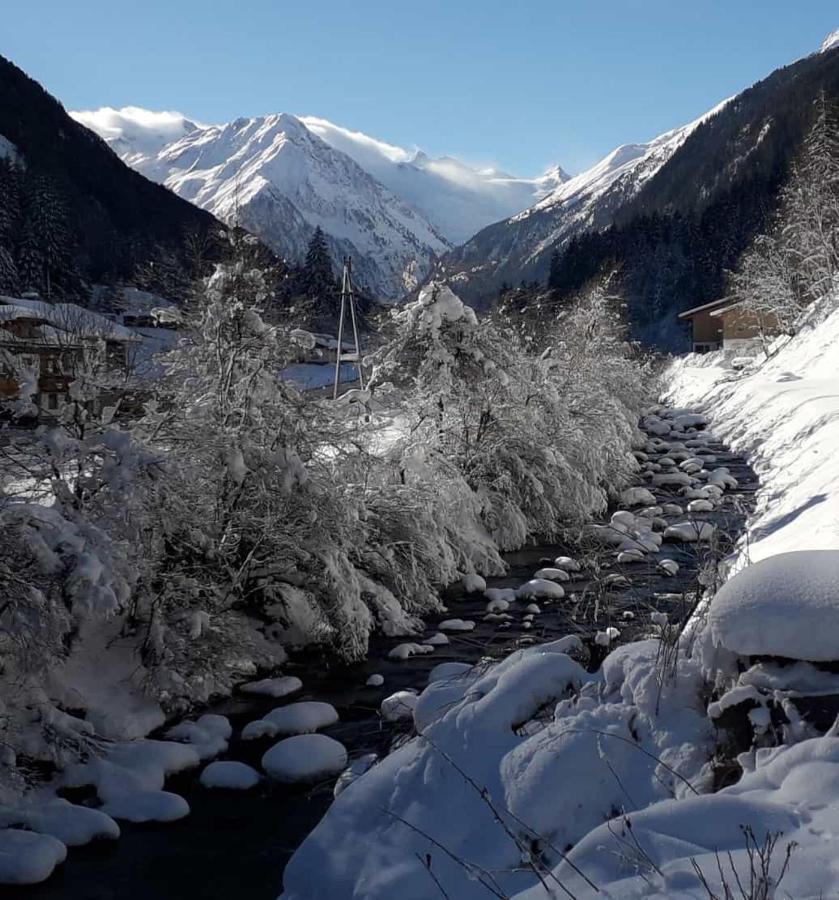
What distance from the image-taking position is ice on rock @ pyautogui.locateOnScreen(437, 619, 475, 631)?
465 inches

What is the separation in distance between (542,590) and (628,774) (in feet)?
28.1

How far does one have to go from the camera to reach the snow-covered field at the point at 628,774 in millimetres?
3375

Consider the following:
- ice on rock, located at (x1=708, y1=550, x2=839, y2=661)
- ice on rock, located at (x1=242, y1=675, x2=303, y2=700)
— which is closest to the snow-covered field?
ice on rock, located at (x1=708, y1=550, x2=839, y2=661)

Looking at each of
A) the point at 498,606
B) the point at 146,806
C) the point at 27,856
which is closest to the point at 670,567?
the point at 498,606

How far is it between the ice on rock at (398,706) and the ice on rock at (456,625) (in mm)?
2948

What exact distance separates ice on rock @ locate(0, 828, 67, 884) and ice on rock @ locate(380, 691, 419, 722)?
11.2 ft

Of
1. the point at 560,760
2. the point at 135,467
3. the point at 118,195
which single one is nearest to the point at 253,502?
the point at 135,467

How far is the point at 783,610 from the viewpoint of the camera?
443cm

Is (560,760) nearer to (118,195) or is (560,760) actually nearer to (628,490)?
(628,490)

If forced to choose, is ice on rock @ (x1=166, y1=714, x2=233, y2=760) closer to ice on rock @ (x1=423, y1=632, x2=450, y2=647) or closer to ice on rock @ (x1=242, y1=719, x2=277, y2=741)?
ice on rock @ (x1=242, y1=719, x2=277, y2=741)

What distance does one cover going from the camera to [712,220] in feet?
285

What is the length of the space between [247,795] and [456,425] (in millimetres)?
11561

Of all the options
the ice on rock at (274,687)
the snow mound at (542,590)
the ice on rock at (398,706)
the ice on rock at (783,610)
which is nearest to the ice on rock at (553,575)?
the snow mound at (542,590)

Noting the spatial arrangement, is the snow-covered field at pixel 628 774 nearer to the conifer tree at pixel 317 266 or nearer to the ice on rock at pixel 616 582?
the ice on rock at pixel 616 582
